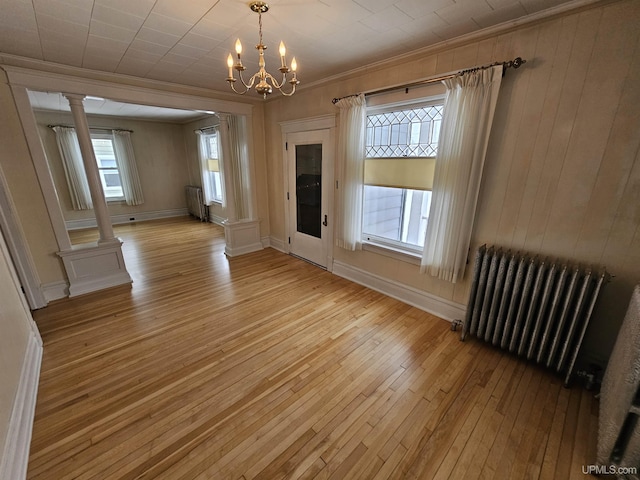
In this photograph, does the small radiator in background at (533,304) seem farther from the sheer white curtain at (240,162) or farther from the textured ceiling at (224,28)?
the sheer white curtain at (240,162)

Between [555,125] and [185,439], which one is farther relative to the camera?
[555,125]

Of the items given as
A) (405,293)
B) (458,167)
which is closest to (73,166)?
(405,293)

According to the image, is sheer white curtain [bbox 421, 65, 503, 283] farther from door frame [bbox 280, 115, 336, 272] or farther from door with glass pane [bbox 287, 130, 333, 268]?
door with glass pane [bbox 287, 130, 333, 268]

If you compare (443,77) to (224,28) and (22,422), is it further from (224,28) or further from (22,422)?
(22,422)

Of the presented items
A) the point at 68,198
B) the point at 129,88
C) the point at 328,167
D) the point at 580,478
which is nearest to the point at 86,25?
the point at 129,88

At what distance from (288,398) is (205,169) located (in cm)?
626

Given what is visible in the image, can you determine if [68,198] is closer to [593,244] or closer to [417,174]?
[417,174]

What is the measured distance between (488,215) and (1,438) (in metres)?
3.45

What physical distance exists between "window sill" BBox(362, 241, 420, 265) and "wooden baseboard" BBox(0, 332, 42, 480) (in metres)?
3.13

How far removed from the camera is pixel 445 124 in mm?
2309

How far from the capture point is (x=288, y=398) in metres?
1.83

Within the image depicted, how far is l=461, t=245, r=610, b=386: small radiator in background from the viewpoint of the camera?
1.82 meters

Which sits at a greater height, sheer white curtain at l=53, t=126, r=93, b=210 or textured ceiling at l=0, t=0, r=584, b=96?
textured ceiling at l=0, t=0, r=584, b=96

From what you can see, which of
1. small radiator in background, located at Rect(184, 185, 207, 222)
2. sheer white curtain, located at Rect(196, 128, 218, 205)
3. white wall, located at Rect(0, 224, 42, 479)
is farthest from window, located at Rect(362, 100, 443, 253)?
small radiator in background, located at Rect(184, 185, 207, 222)
